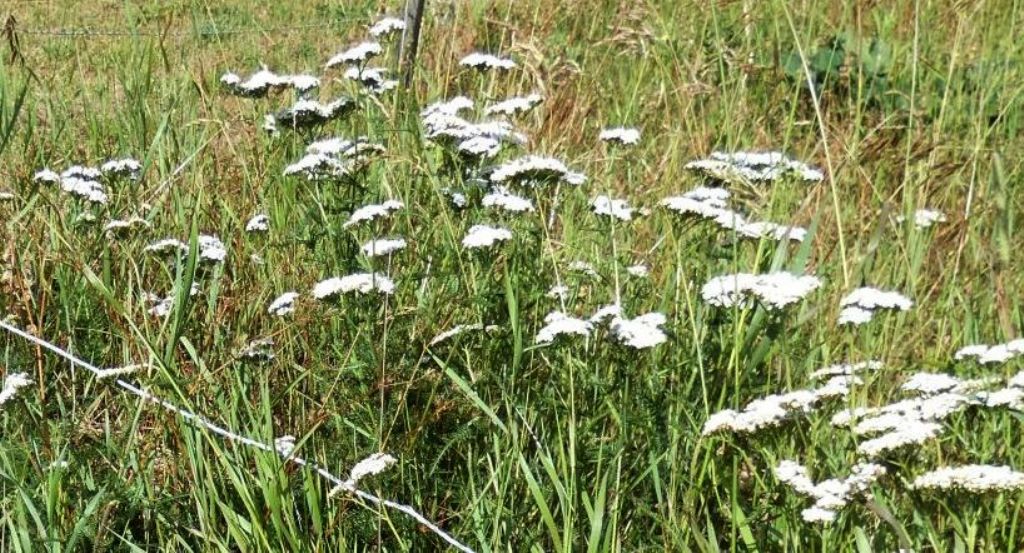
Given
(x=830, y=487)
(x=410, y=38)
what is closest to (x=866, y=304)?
(x=830, y=487)

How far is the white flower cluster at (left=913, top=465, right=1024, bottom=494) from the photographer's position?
5.16 ft

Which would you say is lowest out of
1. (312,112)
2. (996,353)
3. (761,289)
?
(996,353)

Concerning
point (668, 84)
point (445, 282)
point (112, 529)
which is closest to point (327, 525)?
point (112, 529)

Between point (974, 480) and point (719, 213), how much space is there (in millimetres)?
920

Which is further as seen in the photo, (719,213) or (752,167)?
(752,167)

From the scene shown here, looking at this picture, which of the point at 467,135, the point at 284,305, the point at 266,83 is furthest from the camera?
the point at 266,83

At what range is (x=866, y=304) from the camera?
83.1 inches

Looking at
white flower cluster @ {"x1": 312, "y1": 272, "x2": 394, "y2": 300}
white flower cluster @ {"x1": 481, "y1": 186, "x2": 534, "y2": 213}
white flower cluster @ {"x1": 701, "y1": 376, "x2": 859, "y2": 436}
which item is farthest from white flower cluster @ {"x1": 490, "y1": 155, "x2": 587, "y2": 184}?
white flower cluster @ {"x1": 701, "y1": 376, "x2": 859, "y2": 436}

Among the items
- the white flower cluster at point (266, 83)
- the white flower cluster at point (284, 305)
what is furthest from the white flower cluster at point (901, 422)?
the white flower cluster at point (266, 83)

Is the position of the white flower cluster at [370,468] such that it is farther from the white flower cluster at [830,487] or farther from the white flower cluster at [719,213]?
the white flower cluster at [719,213]

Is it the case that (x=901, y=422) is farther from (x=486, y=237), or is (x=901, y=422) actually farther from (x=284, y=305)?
(x=284, y=305)

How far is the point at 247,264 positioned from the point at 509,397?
1.05 meters

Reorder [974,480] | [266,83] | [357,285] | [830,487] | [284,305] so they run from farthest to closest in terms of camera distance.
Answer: [266,83], [284,305], [357,285], [830,487], [974,480]

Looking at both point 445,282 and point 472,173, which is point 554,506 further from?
point 472,173
